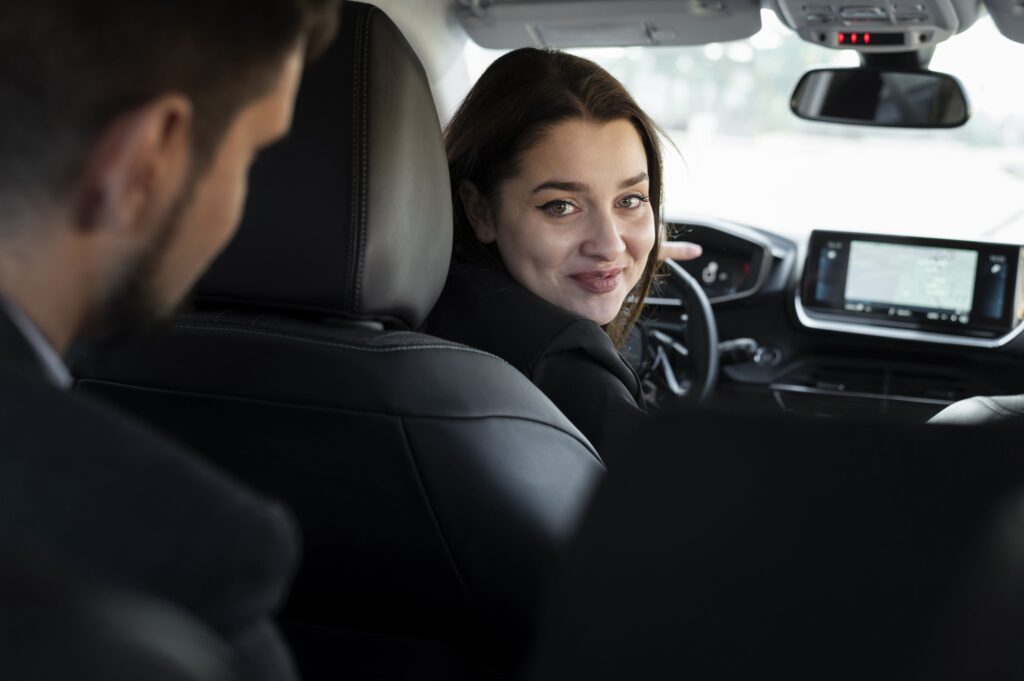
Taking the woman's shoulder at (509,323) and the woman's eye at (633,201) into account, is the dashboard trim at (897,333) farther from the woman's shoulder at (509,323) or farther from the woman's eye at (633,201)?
the woman's shoulder at (509,323)

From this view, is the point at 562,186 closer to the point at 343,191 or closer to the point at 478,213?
the point at 478,213

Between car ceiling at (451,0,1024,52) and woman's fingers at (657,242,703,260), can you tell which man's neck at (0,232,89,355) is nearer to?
car ceiling at (451,0,1024,52)

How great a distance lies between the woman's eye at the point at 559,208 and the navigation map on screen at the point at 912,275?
1.95 m

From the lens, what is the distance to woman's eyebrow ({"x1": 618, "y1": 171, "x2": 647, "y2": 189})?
8.22 ft

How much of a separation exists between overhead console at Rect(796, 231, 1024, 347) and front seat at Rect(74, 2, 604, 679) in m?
2.64

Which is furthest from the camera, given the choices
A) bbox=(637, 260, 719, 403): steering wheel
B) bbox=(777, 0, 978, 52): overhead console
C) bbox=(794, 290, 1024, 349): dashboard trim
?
bbox=(794, 290, 1024, 349): dashboard trim

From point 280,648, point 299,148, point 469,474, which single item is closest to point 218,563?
point 280,648

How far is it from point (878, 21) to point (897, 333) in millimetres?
1267

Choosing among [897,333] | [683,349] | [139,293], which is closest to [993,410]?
[139,293]

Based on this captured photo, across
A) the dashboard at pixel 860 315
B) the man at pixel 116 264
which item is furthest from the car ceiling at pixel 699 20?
the man at pixel 116 264

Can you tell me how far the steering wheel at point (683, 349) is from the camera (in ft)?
12.1

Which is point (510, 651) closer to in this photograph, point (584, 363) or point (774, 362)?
point (584, 363)

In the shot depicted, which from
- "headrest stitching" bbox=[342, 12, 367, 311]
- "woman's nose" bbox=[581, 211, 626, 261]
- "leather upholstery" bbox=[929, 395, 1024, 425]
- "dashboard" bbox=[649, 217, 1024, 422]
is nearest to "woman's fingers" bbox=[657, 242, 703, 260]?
"dashboard" bbox=[649, 217, 1024, 422]

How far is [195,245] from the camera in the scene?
1.00 m
